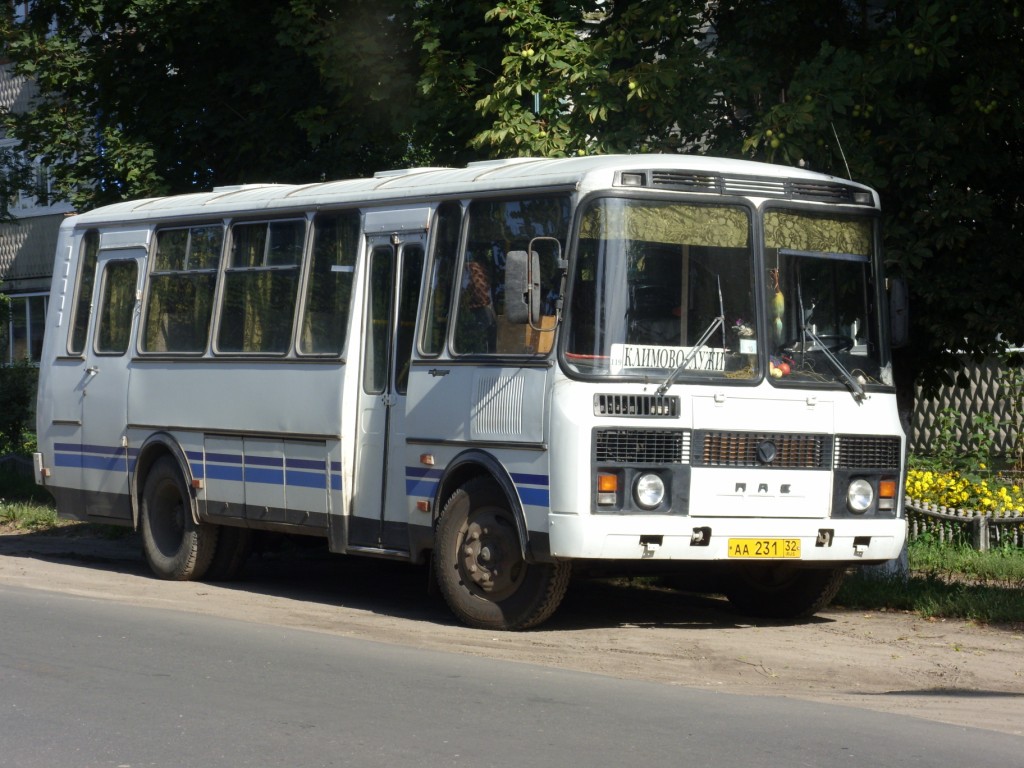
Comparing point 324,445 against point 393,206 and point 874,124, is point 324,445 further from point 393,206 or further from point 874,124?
point 874,124

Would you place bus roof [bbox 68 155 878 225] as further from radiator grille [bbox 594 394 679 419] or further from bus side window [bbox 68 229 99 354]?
bus side window [bbox 68 229 99 354]

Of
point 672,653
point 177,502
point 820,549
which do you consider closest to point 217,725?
point 672,653

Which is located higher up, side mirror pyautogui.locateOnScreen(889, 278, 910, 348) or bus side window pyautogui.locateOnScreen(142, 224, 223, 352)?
bus side window pyautogui.locateOnScreen(142, 224, 223, 352)

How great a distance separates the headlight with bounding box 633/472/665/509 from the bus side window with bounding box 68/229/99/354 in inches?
272

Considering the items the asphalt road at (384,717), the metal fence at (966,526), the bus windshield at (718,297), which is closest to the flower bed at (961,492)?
the metal fence at (966,526)

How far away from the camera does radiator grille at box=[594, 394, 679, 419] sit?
10812 mm

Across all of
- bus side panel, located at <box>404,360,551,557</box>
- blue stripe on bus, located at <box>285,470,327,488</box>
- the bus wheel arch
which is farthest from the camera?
blue stripe on bus, located at <box>285,470,327,488</box>

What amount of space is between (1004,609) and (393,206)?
5135mm

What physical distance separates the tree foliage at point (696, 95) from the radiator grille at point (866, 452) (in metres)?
2.16

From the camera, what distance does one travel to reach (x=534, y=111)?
49.0 feet

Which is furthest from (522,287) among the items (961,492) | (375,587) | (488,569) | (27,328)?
(27,328)

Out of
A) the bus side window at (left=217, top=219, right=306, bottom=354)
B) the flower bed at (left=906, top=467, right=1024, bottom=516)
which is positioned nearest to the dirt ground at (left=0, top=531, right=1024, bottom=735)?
the bus side window at (left=217, top=219, right=306, bottom=354)

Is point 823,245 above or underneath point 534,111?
underneath

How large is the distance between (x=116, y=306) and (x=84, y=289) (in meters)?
0.62
